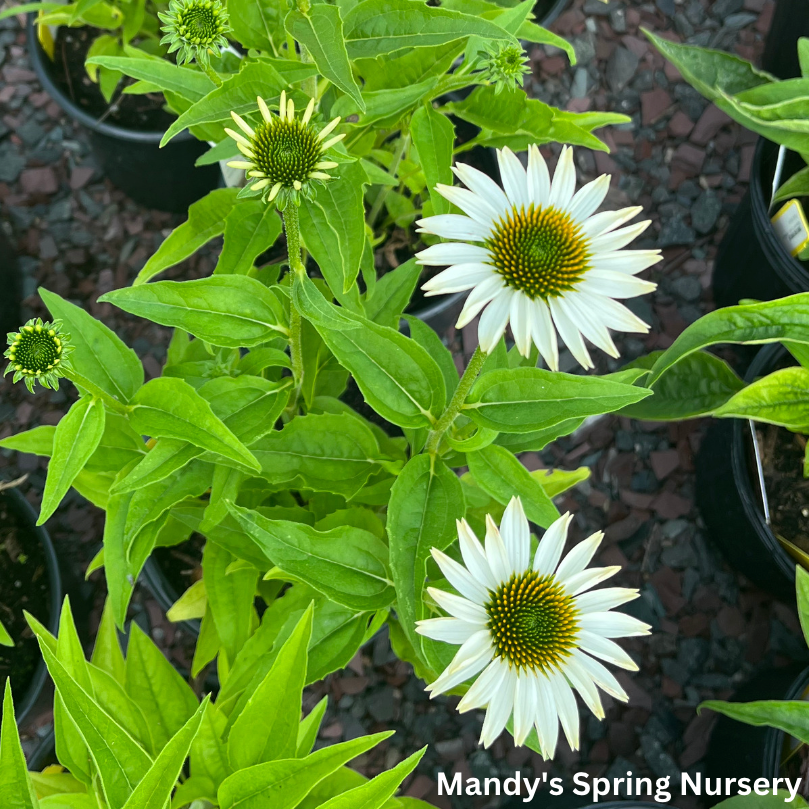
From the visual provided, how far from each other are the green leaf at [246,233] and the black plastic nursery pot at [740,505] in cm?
76

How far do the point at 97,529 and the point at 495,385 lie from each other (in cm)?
94

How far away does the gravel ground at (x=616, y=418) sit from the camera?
125cm

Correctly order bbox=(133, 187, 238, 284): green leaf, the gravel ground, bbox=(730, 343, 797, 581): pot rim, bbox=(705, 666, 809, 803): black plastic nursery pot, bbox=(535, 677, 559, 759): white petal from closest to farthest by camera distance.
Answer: bbox=(535, 677, 559, 759): white petal < bbox=(133, 187, 238, 284): green leaf < bbox=(705, 666, 809, 803): black plastic nursery pot < bbox=(730, 343, 797, 581): pot rim < the gravel ground

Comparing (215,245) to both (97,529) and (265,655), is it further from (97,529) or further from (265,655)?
(265,655)

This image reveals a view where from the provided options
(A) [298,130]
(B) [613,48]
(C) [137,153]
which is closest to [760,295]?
(B) [613,48]

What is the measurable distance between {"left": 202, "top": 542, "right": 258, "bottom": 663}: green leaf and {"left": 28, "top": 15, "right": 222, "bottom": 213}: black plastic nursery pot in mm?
738

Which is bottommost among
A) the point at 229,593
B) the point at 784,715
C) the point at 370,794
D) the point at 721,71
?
the point at 370,794

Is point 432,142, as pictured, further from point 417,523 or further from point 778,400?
point 778,400

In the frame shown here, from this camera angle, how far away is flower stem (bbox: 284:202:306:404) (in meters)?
0.60

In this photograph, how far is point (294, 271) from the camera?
62cm

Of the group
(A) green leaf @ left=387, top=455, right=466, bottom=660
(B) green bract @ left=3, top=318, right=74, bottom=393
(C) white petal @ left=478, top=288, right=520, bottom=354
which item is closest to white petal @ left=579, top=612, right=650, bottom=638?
(A) green leaf @ left=387, top=455, right=466, bottom=660

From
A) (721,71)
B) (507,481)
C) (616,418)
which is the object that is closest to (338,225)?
(507,481)

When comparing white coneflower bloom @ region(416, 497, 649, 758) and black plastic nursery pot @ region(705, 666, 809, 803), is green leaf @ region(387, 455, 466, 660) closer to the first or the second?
white coneflower bloom @ region(416, 497, 649, 758)

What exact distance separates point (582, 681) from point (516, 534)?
0.13 meters
